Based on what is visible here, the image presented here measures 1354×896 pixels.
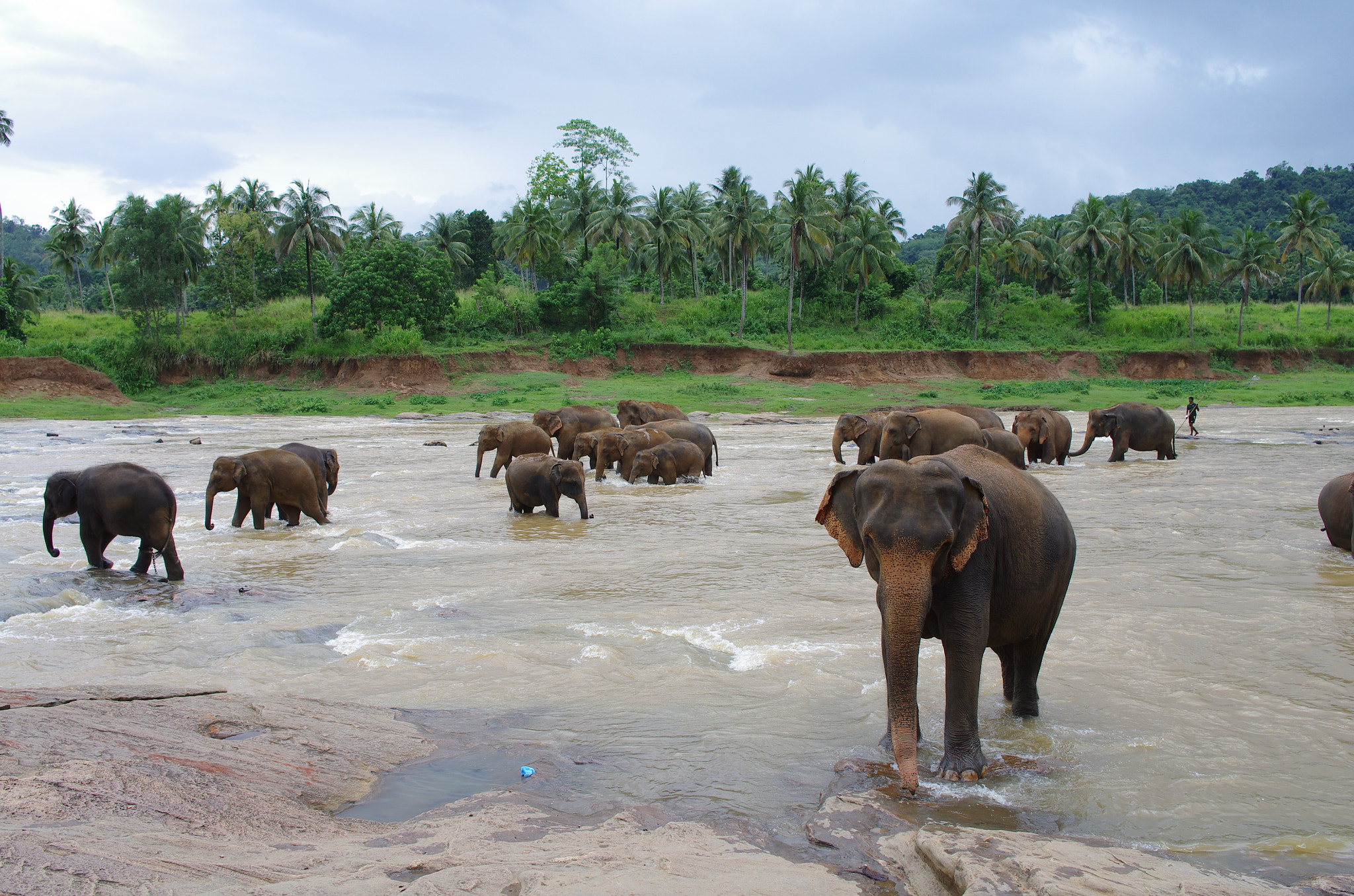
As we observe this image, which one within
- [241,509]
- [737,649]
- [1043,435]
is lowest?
[737,649]

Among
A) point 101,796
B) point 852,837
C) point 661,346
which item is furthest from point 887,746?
point 661,346

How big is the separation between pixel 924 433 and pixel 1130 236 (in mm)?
55413

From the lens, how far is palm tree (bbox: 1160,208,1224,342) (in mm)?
61281

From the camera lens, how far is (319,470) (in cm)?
1378

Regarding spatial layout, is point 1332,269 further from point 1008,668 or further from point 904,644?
point 904,644

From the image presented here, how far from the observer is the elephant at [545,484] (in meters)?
14.1

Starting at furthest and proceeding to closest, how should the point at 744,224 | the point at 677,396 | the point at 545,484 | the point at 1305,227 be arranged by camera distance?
the point at 1305,227 < the point at 744,224 < the point at 677,396 < the point at 545,484

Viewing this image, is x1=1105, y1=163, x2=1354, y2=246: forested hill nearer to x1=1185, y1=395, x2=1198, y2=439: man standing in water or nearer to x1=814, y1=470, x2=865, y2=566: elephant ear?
x1=1185, y1=395, x2=1198, y2=439: man standing in water

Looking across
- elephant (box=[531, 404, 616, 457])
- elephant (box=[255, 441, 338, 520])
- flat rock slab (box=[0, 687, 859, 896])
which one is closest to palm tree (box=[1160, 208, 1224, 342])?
elephant (box=[531, 404, 616, 457])

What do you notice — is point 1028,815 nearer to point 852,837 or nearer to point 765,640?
point 852,837

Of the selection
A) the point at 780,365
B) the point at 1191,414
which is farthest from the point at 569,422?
the point at 780,365

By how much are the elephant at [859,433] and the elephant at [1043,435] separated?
319 cm

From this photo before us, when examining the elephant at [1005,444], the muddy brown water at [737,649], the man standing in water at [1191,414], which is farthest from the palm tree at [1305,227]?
the muddy brown water at [737,649]

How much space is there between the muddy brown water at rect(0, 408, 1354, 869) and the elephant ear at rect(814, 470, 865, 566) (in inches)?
47.9
